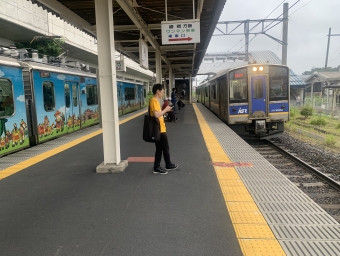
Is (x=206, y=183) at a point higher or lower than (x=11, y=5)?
lower

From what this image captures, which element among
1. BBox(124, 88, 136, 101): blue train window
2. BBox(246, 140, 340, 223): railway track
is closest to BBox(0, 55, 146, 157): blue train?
BBox(246, 140, 340, 223): railway track

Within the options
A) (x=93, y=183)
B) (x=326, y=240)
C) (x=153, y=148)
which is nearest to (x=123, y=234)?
(x=93, y=183)

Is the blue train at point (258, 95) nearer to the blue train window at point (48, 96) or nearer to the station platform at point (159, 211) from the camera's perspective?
the station platform at point (159, 211)

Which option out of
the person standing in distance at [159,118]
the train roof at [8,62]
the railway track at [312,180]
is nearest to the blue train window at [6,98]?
the train roof at [8,62]

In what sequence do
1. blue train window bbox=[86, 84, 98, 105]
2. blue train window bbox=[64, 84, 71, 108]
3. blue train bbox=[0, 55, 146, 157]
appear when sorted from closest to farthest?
blue train bbox=[0, 55, 146, 157] → blue train window bbox=[64, 84, 71, 108] → blue train window bbox=[86, 84, 98, 105]

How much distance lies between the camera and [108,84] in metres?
5.00

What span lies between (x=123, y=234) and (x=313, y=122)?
1554cm

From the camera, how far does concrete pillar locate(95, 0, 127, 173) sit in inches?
191

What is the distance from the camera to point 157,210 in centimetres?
347

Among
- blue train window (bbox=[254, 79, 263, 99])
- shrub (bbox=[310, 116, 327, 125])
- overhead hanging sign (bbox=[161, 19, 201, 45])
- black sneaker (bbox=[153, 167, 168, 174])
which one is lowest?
shrub (bbox=[310, 116, 327, 125])

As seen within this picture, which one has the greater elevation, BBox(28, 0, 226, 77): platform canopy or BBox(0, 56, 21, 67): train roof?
BBox(28, 0, 226, 77): platform canopy

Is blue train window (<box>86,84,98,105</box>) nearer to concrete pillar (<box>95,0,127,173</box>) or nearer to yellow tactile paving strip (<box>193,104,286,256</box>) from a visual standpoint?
concrete pillar (<box>95,0,127,173</box>)

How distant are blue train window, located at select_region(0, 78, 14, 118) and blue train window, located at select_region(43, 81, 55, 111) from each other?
1596 mm

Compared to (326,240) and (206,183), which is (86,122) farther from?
(326,240)
